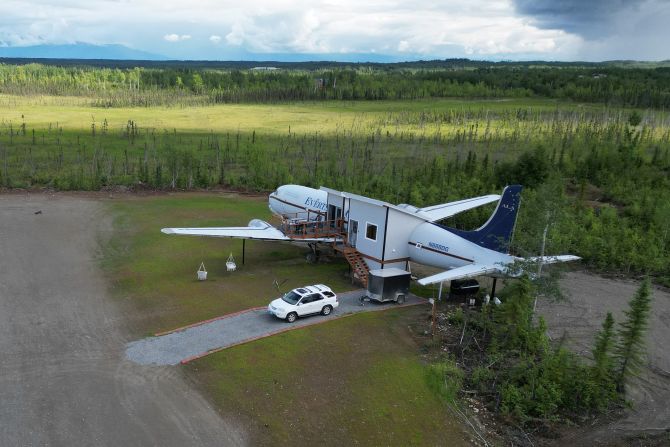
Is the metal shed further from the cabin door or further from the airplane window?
the cabin door

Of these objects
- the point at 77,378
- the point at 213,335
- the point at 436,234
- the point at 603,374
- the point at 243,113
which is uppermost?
the point at 436,234

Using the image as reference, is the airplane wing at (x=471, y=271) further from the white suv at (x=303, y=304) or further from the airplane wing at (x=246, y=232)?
the airplane wing at (x=246, y=232)

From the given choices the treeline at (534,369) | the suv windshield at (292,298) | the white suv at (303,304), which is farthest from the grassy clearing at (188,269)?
the treeline at (534,369)

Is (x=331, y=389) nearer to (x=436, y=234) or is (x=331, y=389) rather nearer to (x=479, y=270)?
(x=479, y=270)

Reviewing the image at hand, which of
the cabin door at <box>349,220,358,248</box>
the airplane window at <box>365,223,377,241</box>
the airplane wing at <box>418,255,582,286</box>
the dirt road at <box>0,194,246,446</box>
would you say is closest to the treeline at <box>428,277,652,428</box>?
the airplane wing at <box>418,255,582,286</box>

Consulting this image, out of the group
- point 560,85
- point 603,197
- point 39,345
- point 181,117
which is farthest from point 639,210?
point 560,85

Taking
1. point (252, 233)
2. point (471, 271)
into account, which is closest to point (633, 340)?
point (471, 271)
